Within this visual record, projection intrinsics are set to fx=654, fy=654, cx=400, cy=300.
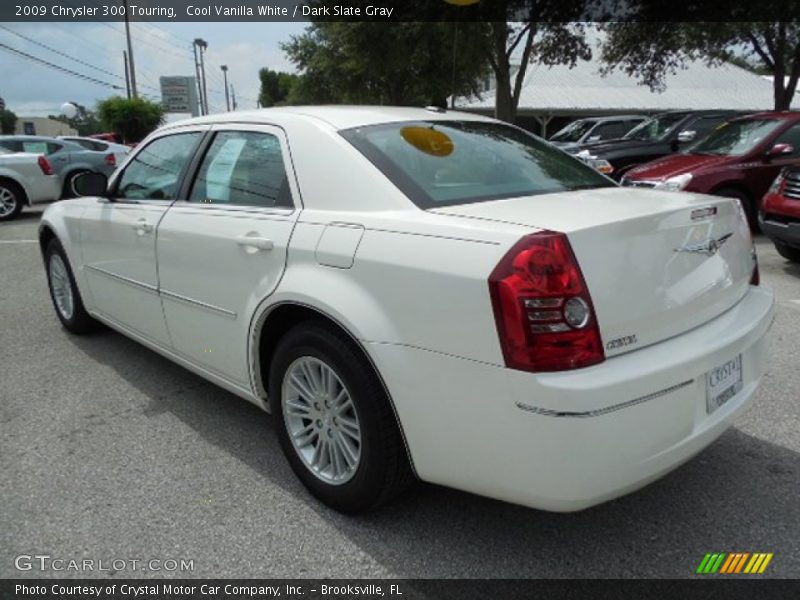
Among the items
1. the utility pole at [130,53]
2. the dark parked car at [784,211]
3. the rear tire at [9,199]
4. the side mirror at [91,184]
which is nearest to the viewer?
the side mirror at [91,184]

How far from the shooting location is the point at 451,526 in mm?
2537

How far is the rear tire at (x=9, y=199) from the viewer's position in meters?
11.9

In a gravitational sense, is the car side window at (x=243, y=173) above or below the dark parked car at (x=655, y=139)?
below

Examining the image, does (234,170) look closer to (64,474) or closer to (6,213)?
(64,474)

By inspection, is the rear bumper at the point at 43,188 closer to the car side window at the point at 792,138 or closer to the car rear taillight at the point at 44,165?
the car rear taillight at the point at 44,165

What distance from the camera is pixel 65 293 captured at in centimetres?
497

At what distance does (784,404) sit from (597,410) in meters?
2.20

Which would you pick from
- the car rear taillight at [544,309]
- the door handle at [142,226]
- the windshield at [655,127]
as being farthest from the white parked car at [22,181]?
the car rear taillight at [544,309]

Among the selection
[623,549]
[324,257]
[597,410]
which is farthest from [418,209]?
[623,549]

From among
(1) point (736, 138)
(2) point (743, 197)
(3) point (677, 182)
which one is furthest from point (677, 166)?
(1) point (736, 138)

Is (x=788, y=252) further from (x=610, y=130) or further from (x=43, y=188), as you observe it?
(x=43, y=188)

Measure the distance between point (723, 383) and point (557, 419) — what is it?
832 mm

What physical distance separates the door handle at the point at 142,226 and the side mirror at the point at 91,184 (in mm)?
751

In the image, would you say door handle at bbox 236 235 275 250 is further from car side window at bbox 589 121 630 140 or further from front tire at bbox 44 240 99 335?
car side window at bbox 589 121 630 140
